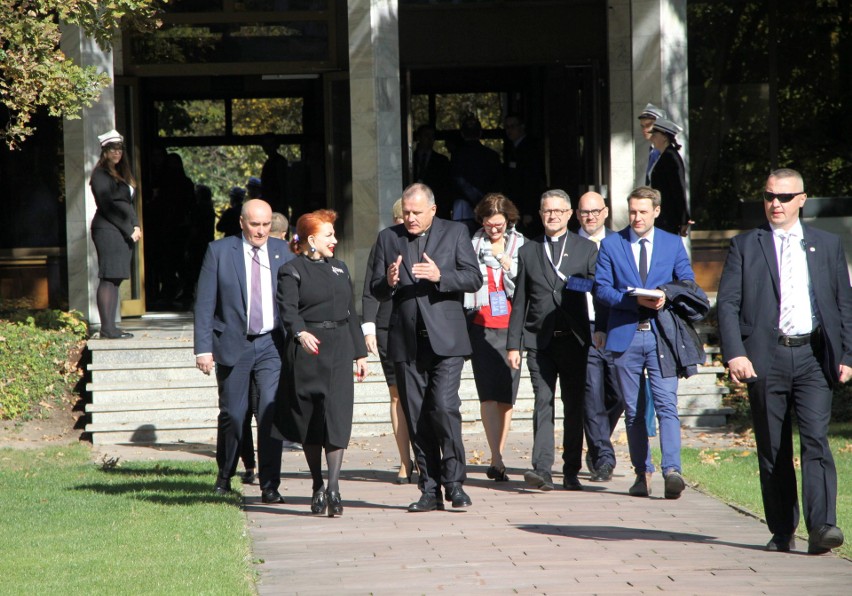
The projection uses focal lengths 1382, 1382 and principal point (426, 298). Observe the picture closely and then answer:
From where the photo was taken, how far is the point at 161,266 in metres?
17.6

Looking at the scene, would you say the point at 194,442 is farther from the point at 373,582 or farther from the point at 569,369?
the point at 373,582

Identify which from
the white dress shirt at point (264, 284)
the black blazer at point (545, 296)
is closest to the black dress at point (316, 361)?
the white dress shirt at point (264, 284)

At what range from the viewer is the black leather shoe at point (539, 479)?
898 cm

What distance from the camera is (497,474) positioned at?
9.53 m

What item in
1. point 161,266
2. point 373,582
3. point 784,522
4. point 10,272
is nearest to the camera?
point 373,582

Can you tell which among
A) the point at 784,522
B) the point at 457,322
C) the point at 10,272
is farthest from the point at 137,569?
the point at 10,272

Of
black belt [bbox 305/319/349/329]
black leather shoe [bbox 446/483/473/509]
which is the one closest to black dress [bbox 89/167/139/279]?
black belt [bbox 305/319/349/329]

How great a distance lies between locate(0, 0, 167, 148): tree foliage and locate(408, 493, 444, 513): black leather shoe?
5.07 m

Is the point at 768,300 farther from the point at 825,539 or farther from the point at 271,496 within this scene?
the point at 271,496

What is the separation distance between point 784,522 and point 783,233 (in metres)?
1.45

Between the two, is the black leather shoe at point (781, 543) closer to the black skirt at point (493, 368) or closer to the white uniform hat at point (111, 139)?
the black skirt at point (493, 368)

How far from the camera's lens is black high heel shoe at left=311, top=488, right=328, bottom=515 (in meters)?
8.28

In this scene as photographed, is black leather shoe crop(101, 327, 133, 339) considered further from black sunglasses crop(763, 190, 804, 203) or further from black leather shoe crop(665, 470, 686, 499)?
black sunglasses crop(763, 190, 804, 203)

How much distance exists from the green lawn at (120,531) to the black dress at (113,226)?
276 centimetres
